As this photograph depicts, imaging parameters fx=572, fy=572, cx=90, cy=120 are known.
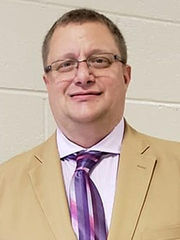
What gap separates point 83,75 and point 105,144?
0.59 ft

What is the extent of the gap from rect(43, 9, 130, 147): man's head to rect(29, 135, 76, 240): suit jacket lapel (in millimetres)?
72

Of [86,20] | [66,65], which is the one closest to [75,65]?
[66,65]

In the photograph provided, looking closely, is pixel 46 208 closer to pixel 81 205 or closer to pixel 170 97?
pixel 81 205

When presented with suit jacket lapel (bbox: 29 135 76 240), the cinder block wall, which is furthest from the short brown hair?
the cinder block wall

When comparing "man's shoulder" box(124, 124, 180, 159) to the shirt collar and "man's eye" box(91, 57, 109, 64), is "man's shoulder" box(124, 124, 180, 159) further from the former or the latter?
"man's eye" box(91, 57, 109, 64)

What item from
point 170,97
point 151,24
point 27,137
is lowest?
point 27,137

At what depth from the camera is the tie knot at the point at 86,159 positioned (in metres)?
1.31

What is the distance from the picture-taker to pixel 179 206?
124 centimetres

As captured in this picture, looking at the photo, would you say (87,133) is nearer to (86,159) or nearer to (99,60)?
(86,159)

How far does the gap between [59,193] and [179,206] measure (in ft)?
0.87

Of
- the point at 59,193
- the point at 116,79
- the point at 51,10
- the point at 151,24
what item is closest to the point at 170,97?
the point at 151,24

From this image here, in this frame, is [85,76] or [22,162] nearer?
[85,76]

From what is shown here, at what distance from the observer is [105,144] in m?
1.35

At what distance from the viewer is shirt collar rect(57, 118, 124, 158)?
1347 mm
